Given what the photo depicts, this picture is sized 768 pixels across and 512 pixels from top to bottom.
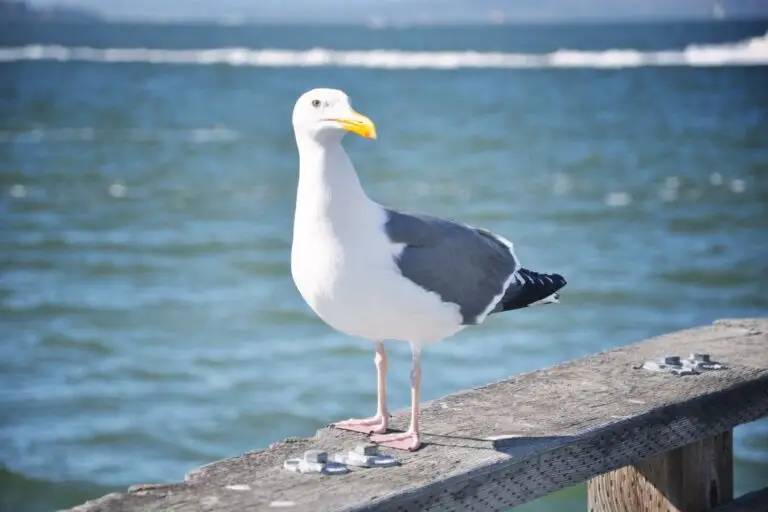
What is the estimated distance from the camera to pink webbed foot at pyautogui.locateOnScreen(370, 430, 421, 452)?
288cm

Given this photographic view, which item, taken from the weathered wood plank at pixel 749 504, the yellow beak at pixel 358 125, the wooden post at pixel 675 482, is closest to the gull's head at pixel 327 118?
the yellow beak at pixel 358 125

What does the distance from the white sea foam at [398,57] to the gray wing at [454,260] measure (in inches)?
2001

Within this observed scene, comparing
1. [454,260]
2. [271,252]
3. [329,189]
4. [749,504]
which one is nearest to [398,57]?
[271,252]

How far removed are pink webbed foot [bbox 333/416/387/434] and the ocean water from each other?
4.28 m

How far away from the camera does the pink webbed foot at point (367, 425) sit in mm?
3072

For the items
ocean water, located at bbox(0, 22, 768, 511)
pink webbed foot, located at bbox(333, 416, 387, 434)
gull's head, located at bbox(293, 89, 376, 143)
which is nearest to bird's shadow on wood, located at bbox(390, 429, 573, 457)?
pink webbed foot, located at bbox(333, 416, 387, 434)

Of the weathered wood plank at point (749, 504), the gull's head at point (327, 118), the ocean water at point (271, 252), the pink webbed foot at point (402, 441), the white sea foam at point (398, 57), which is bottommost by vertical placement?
the weathered wood plank at point (749, 504)

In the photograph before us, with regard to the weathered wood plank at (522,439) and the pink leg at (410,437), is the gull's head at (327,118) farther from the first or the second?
the weathered wood plank at (522,439)

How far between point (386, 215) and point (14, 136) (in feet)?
114

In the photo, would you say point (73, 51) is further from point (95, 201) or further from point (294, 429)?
point (294, 429)

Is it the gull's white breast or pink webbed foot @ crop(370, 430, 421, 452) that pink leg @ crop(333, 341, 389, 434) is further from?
the gull's white breast

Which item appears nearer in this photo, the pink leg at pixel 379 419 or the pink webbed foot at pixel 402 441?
the pink webbed foot at pixel 402 441

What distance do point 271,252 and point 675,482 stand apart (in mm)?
11526

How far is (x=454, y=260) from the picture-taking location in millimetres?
3086
